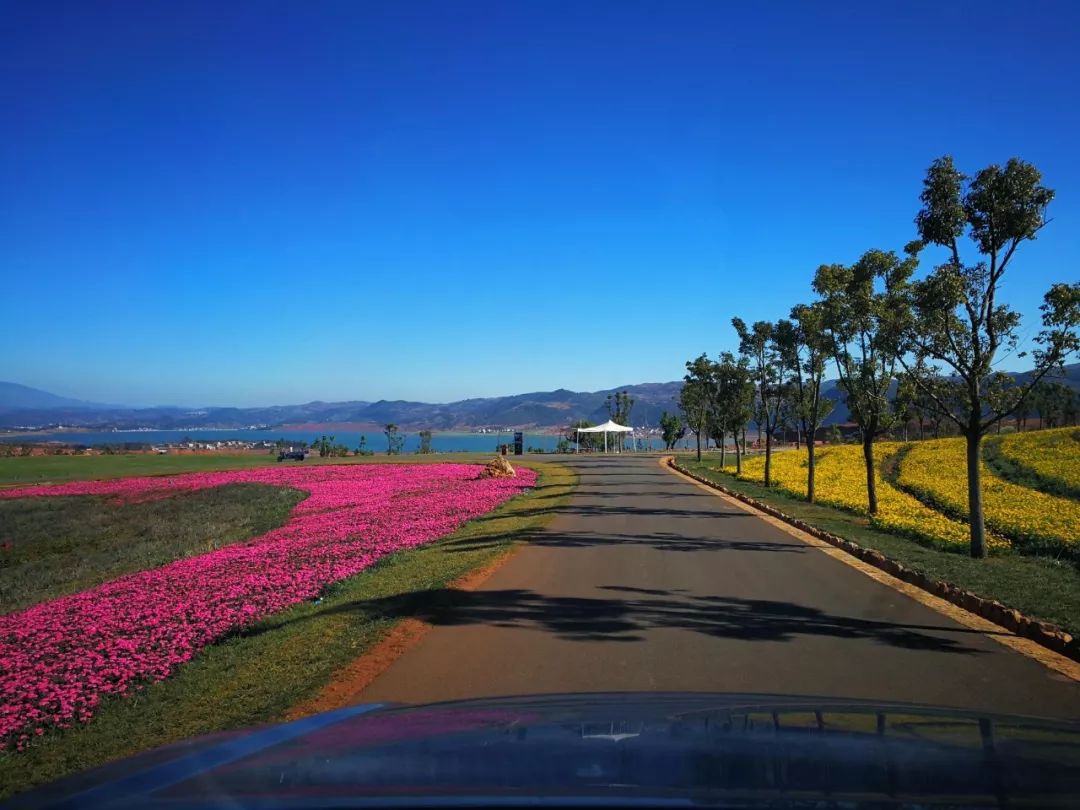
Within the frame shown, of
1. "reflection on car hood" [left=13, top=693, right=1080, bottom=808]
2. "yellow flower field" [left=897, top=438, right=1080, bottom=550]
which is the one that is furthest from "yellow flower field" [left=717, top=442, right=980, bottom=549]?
"reflection on car hood" [left=13, top=693, right=1080, bottom=808]

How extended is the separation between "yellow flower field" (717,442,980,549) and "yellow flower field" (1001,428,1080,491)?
4.58 metres

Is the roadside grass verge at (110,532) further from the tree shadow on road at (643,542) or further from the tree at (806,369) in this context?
the tree at (806,369)

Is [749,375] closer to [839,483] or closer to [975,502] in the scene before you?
[839,483]

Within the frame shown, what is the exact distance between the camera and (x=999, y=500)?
2072 cm

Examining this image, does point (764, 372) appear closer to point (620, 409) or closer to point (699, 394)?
point (699, 394)

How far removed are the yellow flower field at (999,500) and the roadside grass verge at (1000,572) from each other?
1.80 meters

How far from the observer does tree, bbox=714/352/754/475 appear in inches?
1448

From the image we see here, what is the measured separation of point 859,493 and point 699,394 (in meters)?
24.3

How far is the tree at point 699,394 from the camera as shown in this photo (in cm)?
4144

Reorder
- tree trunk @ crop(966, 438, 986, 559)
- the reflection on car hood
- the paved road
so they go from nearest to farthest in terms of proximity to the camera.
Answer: the reflection on car hood → the paved road → tree trunk @ crop(966, 438, 986, 559)

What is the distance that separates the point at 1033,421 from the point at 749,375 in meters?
70.1

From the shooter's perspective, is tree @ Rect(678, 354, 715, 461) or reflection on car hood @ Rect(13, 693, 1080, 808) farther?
tree @ Rect(678, 354, 715, 461)

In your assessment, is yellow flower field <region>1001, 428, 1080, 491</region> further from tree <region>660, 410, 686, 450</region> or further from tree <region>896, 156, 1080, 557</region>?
tree <region>660, 410, 686, 450</region>

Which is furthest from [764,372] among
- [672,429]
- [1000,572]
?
[672,429]
